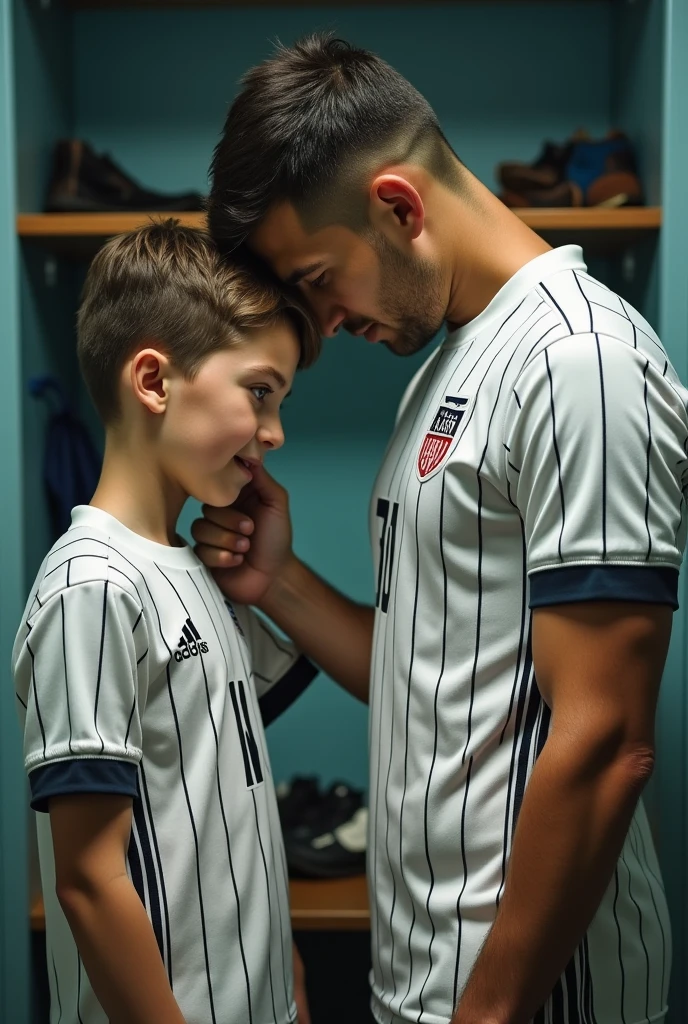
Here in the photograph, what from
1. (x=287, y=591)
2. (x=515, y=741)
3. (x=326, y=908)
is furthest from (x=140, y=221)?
(x=326, y=908)

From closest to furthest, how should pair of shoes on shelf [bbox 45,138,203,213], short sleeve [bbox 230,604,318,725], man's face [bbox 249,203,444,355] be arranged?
man's face [bbox 249,203,444,355] → short sleeve [bbox 230,604,318,725] → pair of shoes on shelf [bbox 45,138,203,213]

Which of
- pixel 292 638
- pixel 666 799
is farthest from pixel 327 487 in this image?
pixel 666 799

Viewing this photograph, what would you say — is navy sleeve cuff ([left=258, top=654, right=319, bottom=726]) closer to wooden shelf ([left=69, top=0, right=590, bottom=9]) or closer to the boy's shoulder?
the boy's shoulder

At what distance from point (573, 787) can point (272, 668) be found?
0.51 m

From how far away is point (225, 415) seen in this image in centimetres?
97

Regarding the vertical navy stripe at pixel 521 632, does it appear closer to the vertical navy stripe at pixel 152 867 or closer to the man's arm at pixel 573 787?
the man's arm at pixel 573 787

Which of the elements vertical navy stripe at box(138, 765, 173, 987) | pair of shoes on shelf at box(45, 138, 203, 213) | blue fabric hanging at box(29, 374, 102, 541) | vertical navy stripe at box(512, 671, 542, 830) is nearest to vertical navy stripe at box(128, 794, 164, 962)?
vertical navy stripe at box(138, 765, 173, 987)

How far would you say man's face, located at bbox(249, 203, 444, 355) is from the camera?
96 centimetres

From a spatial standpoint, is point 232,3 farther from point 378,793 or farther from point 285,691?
point 378,793

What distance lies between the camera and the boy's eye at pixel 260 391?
1.00 metres

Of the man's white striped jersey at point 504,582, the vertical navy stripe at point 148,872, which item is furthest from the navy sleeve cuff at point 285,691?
the vertical navy stripe at point 148,872

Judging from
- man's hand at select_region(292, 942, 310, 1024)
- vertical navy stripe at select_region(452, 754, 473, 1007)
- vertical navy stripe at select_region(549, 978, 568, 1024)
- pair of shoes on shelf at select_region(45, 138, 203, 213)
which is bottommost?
man's hand at select_region(292, 942, 310, 1024)

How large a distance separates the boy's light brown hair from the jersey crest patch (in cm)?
20

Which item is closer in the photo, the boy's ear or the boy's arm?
the boy's arm
